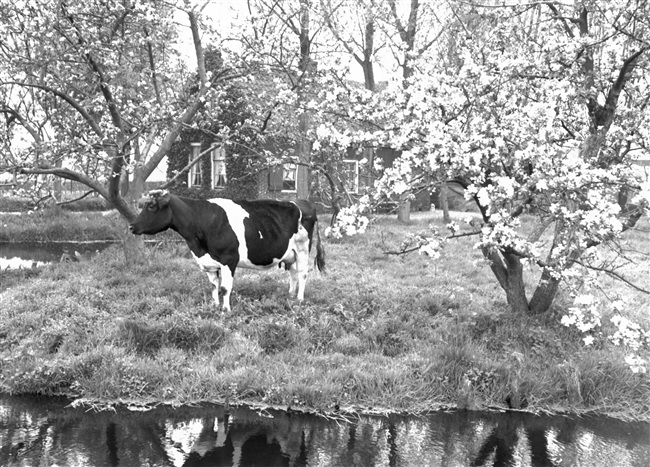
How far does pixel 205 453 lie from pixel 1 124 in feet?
37.4

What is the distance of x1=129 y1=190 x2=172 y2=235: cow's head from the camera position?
397 inches

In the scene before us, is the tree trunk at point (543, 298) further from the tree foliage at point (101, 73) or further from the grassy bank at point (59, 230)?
the grassy bank at point (59, 230)

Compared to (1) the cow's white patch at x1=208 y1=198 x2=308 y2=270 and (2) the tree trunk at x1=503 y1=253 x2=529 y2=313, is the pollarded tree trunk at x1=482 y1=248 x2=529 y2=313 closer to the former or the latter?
(2) the tree trunk at x1=503 y1=253 x2=529 y2=313

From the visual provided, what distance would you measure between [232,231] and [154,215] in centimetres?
130

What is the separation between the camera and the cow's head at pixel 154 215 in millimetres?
10086

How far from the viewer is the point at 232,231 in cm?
1032

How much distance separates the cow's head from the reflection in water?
124 inches

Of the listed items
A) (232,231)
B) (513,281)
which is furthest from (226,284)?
(513,281)

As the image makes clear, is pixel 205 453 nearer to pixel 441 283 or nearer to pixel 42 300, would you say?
Answer: pixel 42 300

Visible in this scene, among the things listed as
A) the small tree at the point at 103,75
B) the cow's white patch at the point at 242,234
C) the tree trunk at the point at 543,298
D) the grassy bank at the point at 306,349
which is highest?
the small tree at the point at 103,75

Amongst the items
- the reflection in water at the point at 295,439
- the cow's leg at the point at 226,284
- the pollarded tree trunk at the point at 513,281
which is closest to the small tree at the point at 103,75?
the cow's leg at the point at 226,284

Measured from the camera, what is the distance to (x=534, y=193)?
24.6 ft

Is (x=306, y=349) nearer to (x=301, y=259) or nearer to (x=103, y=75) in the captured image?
(x=301, y=259)

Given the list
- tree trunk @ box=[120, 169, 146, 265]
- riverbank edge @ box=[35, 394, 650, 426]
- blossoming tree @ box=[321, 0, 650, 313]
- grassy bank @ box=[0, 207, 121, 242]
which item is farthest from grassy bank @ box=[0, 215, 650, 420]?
grassy bank @ box=[0, 207, 121, 242]
